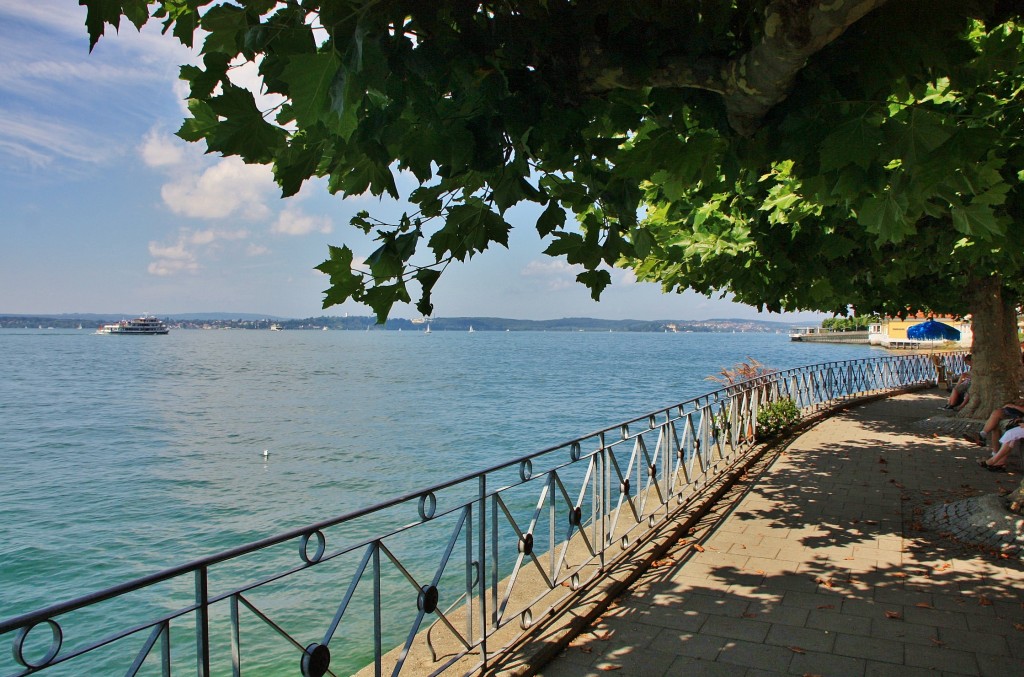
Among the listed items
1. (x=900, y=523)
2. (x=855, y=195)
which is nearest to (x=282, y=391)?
(x=900, y=523)

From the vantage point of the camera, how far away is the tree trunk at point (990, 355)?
44.5 feet

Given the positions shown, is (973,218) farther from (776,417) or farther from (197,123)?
(776,417)

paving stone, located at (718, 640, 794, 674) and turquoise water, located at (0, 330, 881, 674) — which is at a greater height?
paving stone, located at (718, 640, 794, 674)

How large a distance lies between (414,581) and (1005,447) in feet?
29.1

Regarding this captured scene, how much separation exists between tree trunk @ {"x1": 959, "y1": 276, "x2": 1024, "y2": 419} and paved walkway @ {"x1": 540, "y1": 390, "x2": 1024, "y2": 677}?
5995 millimetres

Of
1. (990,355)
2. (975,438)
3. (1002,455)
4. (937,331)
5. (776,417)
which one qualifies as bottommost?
(975,438)

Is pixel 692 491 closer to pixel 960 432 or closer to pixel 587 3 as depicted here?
pixel 587 3

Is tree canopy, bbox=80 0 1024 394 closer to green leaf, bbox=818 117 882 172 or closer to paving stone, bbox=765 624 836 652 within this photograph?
green leaf, bbox=818 117 882 172

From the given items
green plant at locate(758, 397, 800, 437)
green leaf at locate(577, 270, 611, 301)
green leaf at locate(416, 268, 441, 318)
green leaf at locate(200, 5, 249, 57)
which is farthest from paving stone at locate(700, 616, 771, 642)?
green plant at locate(758, 397, 800, 437)

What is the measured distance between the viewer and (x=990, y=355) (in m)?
13.9

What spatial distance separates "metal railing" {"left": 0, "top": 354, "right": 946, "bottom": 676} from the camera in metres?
2.94

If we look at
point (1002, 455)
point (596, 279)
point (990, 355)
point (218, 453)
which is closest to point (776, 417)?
point (1002, 455)

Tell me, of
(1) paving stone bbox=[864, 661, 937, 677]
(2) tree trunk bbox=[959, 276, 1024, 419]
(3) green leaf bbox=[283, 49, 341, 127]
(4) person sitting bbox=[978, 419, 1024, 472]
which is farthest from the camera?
(2) tree trunk bbox=[959, 276, 1024, 419]

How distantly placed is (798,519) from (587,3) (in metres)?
6.24
